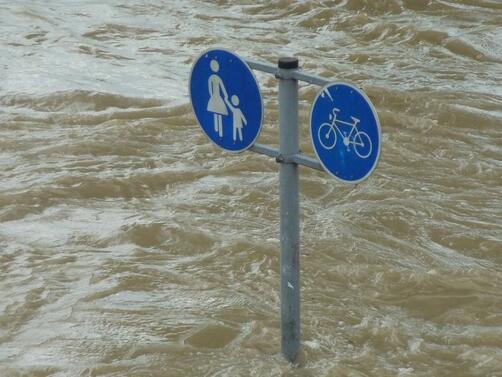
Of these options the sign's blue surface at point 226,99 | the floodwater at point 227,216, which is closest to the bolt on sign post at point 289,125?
the sign's blue surface at point 226,99

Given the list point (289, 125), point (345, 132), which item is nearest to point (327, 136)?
point (345, 132)

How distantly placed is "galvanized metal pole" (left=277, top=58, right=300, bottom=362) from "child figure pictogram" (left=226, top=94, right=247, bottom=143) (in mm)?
136

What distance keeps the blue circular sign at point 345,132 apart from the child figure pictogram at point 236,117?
29cm

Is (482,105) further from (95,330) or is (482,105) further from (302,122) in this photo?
(95,330)

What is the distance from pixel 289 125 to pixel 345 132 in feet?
0.89

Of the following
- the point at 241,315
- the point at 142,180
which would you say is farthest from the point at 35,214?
the point at 241,315

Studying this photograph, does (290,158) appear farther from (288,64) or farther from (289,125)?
(288,64)

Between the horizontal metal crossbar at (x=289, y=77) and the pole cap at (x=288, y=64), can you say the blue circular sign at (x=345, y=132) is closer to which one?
the horizontal metal crossbar at (x=289, y=77)

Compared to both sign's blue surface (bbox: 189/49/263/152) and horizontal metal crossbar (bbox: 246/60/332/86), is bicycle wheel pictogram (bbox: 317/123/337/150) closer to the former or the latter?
horizontal metal crossbar (bbox: 246/60/332/86)

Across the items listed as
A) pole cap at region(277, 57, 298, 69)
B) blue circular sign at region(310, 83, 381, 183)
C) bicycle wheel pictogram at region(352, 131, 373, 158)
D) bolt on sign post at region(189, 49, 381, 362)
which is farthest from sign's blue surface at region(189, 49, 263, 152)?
bicycle wheel pictogram at region(352, 131, 373, 158)

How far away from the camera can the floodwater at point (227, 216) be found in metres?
4.32

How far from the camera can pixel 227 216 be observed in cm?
565

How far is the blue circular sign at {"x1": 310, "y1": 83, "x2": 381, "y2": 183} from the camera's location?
3.21 m

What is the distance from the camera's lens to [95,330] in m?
4.42
